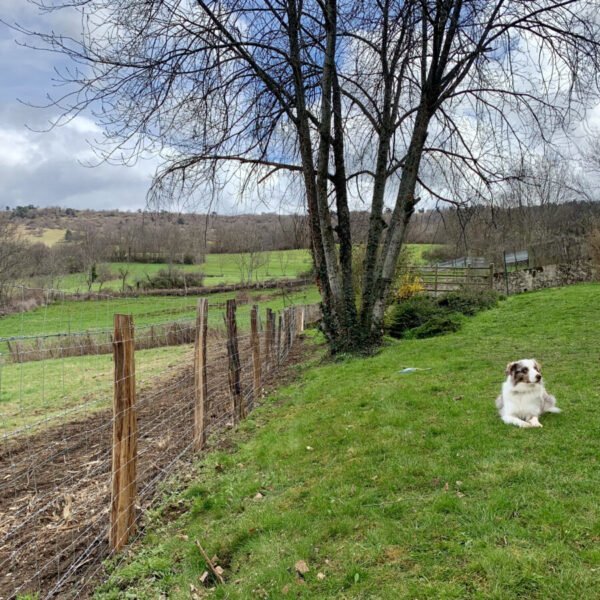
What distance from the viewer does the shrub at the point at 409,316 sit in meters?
16.7

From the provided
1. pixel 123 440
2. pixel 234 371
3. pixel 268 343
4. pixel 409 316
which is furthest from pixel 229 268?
pixel 123 440

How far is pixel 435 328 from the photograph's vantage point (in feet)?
48.8

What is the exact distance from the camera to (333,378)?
31.7 feet

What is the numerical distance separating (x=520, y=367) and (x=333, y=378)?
4.79 meters

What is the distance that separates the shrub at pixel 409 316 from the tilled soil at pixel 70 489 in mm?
8503

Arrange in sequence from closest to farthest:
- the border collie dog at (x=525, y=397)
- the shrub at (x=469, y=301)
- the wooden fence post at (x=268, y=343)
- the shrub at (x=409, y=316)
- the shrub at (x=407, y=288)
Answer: the border collie dog at (x=525, y=397), the wooden fence post at (x=268, y=343), the shrub at (x=409, y=316), the shrub at (x=469, y=301), the shrub at (x=407, y=288)

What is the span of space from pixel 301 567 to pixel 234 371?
4.37 metres

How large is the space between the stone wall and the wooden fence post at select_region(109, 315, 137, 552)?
26.0m

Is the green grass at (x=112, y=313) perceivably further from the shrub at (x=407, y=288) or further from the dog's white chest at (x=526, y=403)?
the shrub at (x=407, y=288)

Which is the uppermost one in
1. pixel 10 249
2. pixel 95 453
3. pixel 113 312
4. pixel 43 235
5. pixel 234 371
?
pixel 43 235

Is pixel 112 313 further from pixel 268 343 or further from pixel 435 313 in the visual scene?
pixel 435 313

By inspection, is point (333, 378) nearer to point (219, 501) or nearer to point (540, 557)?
point (219, 501)

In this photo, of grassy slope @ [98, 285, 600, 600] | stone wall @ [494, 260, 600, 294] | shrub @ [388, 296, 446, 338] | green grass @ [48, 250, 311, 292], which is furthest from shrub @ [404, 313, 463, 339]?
green grass @ [48, 250, 311, 292]

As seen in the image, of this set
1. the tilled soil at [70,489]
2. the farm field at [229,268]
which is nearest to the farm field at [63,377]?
the tilled soil at [70,489]
